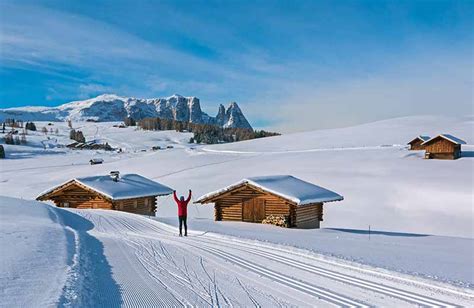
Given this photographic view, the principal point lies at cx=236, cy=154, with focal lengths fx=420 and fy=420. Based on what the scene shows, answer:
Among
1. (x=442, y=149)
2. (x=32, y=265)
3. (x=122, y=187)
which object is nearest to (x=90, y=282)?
(x=32, y=265)

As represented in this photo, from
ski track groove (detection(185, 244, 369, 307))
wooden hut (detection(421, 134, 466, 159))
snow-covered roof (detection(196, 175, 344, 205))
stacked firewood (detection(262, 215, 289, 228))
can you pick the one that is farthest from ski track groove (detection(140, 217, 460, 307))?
wooden hut (detection(421, 134, 466, 159))

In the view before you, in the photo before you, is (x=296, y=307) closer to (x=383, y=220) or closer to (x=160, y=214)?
(x=383, y=220)

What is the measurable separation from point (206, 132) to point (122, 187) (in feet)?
445

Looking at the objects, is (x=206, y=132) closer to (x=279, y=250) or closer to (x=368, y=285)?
(x=279, y=250)

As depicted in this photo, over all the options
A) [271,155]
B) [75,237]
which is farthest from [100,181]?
[271,155]

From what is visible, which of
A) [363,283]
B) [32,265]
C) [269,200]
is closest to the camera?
[32,265]

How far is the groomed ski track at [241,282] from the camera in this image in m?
6.70

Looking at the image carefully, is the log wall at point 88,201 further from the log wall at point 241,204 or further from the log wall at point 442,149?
the log wall at point 442,149

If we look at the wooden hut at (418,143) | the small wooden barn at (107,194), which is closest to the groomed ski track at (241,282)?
the small wooden barn at (107,194)

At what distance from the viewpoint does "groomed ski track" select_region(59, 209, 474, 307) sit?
670cm

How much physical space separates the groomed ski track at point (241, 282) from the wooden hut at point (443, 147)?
50.1m

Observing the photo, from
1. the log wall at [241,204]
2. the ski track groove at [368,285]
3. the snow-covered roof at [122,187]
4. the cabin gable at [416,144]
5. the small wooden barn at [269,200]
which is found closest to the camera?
the ski track groove at [368,285]

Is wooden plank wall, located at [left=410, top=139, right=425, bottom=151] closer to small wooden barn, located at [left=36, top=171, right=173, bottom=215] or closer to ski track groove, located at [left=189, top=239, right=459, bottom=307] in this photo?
small wooden barn, located at [left=36, top=171, right=173, bottom=215]

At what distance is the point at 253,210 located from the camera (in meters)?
24.3
